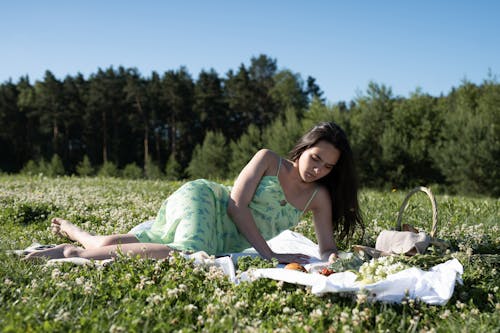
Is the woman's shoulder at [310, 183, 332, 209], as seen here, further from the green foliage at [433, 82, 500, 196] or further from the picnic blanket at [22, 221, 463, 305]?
the green foliage at [433, 82, 500, 196]

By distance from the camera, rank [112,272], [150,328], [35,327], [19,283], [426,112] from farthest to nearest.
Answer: [426,112], [112,272], [19,283], [150,328], [35,327]

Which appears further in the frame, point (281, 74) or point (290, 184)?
point (281, 74)

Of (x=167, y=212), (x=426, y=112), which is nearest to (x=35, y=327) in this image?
(x=167, y=212)

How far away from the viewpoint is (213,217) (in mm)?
5059

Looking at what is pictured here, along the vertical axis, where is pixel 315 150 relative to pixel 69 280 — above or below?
above

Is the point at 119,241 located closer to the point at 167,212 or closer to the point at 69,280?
the point at 167,212

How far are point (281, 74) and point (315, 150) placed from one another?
2414 inches

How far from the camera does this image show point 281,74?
64.8 meters

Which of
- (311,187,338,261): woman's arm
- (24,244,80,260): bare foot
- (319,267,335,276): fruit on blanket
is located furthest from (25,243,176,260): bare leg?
(311,187,338,261): woman's arm

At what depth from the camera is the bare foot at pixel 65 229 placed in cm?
539

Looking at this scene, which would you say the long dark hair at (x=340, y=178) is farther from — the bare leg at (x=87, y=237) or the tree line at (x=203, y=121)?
the tree line at (x=203, y=121)

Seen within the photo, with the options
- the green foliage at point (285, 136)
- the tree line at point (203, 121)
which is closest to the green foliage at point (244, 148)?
the tree line at point (203, 121)

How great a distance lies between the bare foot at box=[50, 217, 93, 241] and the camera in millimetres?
5391

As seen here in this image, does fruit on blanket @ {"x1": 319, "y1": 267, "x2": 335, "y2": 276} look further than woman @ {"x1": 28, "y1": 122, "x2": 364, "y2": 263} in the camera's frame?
No
